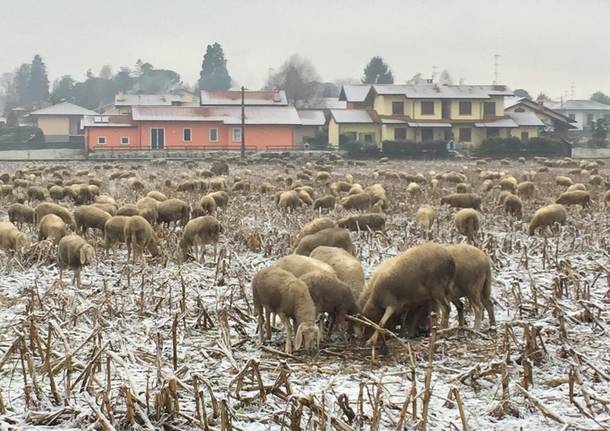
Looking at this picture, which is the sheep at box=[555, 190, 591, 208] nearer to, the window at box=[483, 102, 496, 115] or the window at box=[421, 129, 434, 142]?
the window at box=[421, 129, 434, 142]

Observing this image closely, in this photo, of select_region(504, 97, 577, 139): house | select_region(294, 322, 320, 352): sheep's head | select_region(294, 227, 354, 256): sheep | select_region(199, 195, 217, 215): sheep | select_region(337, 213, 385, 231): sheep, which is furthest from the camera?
select_region(504, 97, 577, 139): house

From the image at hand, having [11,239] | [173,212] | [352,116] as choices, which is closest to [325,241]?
[11,239]

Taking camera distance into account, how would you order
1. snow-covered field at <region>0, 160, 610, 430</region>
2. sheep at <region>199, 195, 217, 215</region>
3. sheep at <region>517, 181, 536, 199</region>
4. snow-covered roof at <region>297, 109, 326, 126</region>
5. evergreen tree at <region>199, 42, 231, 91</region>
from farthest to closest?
evergreen tree at <region>199, 42, 231, 91</region>, snow-covered roof at <region>297, 109, 326, 126</region>, sheep at <region>517, 181, 536, 199</region>, sheep at <region>199, 195, 217, 215</region>, snow-covered field at <region>0, 160, 610, 430</region>

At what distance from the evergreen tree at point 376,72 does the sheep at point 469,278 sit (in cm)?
10548

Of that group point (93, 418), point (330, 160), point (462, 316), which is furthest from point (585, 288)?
point (330, 160)

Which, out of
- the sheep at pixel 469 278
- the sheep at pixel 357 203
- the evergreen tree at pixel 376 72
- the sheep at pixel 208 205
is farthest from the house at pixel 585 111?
the sheep at pixel 469 278

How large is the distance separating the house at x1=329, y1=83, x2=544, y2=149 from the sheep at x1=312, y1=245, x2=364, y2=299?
187 feet

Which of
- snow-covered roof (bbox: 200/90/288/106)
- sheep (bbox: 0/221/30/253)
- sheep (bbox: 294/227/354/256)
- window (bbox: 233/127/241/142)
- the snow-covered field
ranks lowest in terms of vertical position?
the snow-covered field

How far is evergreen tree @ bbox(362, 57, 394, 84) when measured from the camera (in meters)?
114

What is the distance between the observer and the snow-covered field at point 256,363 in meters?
6.63

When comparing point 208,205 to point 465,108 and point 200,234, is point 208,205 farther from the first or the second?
point 465,108

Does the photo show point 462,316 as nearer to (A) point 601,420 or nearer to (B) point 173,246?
(A) point 601,420

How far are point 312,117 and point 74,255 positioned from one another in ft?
210

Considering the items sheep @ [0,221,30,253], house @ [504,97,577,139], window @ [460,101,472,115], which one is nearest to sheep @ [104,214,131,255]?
sheep @ [0,221,30,253]
